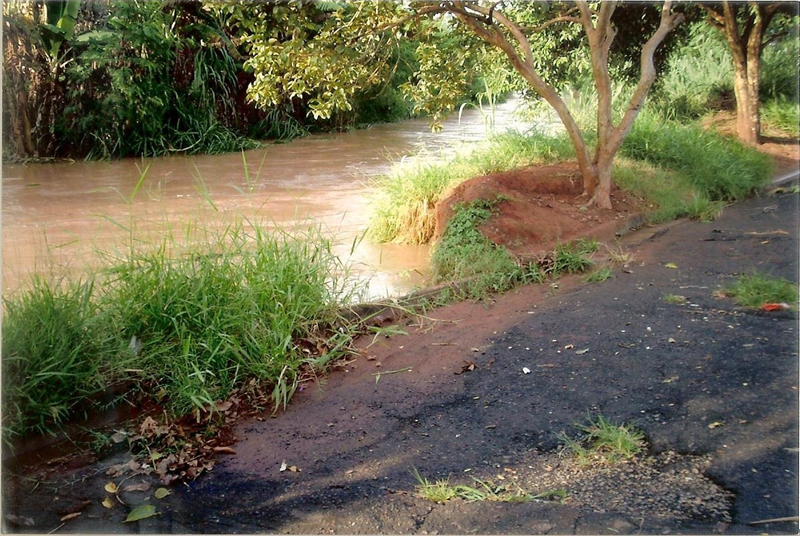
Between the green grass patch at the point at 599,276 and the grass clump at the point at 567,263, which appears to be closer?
the green grass patch at the point at 599,276

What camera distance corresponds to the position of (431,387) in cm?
329

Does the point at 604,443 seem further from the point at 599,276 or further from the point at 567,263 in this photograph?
the point at 567,263

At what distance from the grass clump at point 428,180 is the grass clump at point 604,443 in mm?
4079

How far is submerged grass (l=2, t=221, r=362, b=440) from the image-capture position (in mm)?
2895

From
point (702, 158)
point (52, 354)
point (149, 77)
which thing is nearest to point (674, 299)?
point (52, 354)

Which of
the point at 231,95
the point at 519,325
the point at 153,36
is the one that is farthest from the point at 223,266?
the point at 231,95

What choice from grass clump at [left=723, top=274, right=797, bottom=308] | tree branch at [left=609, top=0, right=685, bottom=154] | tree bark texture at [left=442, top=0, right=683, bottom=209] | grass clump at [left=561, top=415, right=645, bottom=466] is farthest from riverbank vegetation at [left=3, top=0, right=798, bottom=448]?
grass clump at [left=561, top=415, right=645, bottom=466]

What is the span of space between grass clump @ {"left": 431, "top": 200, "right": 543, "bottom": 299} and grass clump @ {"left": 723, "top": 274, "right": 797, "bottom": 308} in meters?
1.29

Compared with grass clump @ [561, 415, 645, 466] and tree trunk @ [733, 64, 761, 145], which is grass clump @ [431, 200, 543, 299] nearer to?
grass clump @ [561, 415, 645, 466]

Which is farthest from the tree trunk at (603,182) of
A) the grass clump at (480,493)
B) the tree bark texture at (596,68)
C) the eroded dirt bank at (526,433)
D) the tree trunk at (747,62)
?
the grass clump at (480,493)

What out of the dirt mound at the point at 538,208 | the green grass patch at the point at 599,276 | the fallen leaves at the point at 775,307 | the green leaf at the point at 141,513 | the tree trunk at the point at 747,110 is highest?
the tree trunk at the point at 747,110

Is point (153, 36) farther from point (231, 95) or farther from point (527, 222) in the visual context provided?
point (527, 222)

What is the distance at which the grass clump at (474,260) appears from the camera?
4887 millimetres

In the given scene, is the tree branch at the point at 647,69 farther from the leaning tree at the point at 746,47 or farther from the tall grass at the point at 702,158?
the tall grass at the point at 702,158
